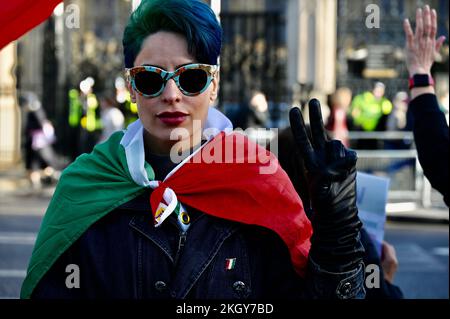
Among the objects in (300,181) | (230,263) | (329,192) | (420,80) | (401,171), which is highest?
(420,80)

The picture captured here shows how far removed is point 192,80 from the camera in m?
2.65

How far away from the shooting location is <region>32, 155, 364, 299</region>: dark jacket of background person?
2596 mm

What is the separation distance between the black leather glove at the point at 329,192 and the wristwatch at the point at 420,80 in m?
1.76

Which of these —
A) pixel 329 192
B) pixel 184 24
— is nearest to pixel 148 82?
pixel 184 24

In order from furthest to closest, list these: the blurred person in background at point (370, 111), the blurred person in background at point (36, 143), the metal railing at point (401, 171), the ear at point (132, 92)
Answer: the blurred person in background at point (370, 111), the blurred person in background at point (36, 143), the metal railing at point (401, 171), the ear at point (132, 92)

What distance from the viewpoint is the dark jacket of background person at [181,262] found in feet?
8.52

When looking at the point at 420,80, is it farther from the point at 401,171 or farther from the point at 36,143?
the point at 36,143

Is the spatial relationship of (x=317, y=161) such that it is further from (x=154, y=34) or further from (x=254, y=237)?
(x=154, y=34)

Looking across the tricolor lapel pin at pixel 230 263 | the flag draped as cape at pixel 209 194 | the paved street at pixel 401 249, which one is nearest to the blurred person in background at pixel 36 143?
the paved street at pixel 401 249

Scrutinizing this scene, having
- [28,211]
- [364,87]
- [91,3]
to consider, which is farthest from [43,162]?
[91,3]

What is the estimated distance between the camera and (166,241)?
264 cm

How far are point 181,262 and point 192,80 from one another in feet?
1.58

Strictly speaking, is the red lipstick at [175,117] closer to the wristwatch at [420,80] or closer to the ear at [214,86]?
the ear at [214,86]

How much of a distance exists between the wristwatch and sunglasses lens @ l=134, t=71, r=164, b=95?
5.67ft
